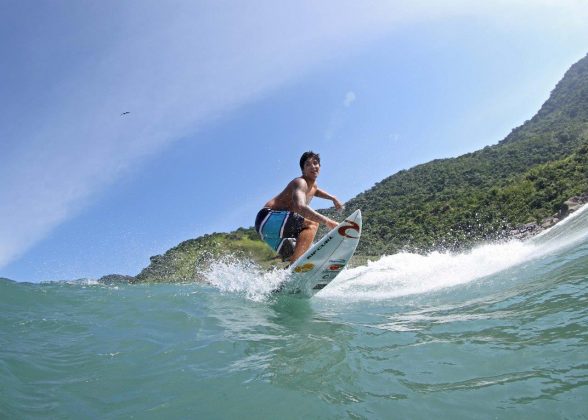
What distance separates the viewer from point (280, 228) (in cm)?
769

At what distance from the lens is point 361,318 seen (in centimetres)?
525

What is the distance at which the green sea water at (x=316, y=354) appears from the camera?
276 centimetres

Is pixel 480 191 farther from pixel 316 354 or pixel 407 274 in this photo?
pixel 316 354

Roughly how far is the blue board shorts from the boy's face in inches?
29.5

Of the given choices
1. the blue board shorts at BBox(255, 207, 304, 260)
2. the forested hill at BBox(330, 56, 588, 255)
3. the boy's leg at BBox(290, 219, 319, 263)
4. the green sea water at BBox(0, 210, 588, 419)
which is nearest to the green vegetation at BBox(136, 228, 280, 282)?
the forested hill at BBox(330, 56, 588, 255)

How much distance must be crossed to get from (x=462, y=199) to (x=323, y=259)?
1690 inches

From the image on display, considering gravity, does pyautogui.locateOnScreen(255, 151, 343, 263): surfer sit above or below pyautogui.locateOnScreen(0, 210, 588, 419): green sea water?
above

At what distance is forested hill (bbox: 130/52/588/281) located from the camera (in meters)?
34.8

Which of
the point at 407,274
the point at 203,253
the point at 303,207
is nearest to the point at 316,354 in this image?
the point at 303,207

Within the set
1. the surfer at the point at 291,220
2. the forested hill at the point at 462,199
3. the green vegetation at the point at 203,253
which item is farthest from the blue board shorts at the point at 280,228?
the green vegetation at the point at 203,253

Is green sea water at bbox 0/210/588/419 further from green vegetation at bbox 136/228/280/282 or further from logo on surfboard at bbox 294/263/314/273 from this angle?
green vegetation at bbox 136/228/280/282

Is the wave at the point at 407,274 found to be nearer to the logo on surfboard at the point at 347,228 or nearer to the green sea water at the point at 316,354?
the green sea water at the point at 316,354

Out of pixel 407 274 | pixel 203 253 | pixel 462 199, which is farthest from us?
pixel 462 199

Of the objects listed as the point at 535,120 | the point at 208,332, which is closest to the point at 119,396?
the point at 208,332
